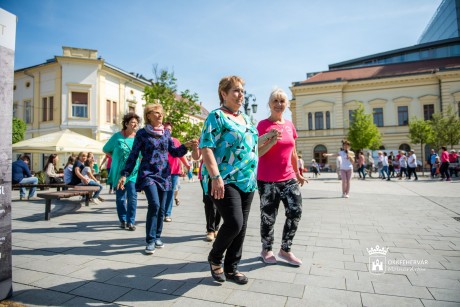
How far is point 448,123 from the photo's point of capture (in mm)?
25156

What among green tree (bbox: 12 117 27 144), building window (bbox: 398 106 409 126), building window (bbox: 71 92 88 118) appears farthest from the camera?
building window (bbox: 398 106 409 126)

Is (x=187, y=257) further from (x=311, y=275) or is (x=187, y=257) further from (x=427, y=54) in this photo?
(x=427, y=54)

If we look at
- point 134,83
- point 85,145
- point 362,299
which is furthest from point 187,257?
point 134,83

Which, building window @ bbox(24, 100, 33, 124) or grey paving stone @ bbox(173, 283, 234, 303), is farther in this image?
building window @ bbox(24, 100, 33, 124)

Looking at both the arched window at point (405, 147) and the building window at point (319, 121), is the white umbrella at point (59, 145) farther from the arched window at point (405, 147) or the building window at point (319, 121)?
the arched window at point (405, 147)

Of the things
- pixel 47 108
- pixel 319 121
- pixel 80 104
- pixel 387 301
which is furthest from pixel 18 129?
pixel 319 121

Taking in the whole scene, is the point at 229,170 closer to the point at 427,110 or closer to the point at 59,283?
the point at 59,283

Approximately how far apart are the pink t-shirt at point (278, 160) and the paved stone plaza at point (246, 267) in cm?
100

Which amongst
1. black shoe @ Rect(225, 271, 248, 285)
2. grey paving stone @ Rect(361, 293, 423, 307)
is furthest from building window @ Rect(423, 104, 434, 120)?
black shoe @ Rect(225, 271, 248, 285)

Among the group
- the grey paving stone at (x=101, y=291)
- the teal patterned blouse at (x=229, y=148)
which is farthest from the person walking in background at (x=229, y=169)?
the grey paving stone at (x=101, y=291)

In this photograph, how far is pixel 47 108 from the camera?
2538cm

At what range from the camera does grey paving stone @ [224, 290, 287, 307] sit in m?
2.28

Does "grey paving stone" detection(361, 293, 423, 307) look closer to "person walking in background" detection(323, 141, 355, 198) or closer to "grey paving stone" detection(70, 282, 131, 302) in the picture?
"grey paving stone" detection(70, 282, 131, 302)

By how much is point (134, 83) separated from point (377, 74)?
30.9 metres
